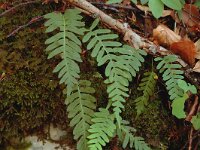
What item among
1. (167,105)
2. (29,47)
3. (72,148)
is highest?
(29,47)

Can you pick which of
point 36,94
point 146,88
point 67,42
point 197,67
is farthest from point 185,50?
point 36,94

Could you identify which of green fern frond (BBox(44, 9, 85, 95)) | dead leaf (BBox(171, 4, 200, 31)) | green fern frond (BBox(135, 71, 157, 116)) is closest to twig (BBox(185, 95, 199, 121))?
green fern frond (BBox(135, 71, 157, 116))

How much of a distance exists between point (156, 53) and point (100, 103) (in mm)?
569

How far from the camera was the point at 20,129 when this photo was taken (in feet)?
8.45

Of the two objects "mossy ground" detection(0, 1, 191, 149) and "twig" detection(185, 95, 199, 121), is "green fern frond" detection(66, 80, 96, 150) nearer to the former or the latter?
"mossy ground" detection(0, 1, 191, 149)

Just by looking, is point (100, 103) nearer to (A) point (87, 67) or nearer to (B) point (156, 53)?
(A) point (87, 67)

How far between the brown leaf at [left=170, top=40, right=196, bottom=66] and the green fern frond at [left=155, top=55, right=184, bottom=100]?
11 centimetres

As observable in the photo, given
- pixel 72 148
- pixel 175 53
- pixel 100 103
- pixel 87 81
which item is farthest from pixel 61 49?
pixel 175 53

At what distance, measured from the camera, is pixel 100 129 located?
2355 millimetres

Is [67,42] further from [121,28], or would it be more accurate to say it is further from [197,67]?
[197,67]

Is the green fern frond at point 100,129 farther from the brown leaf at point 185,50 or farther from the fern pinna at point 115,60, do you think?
the brown leaf at point 185,50

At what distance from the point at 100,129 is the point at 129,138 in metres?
0.27

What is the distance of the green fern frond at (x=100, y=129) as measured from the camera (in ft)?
7.54

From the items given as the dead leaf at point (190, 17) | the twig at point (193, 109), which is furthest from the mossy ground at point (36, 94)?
the dead leaf at point (190, 17)
